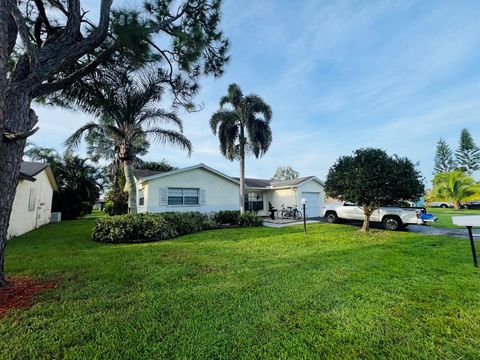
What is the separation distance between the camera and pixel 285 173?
57.9m

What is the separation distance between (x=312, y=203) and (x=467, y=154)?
39807 millimetres

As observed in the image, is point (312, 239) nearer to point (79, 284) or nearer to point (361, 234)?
point (361, 234)

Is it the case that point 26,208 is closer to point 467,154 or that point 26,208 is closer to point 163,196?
point 163,196

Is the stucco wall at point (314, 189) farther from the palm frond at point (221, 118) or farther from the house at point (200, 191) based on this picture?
the palm frond at point (221, 118)

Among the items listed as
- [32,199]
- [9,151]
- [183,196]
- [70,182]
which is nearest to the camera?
[9,151]

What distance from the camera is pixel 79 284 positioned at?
4.11 m

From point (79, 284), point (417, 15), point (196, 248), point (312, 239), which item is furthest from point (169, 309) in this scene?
point (417, 15)

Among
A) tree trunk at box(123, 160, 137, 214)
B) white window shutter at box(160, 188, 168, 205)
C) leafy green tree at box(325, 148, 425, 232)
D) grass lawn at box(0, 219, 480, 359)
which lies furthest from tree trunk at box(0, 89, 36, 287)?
leafy green tree at box(325, 148, 425, 232)

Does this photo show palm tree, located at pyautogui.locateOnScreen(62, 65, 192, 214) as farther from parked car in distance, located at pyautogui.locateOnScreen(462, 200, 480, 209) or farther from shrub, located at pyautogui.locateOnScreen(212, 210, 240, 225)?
parked car in distance, located at pyautogui.locateOnScreen(462, 200, 480, 209)

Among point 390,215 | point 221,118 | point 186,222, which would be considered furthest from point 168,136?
point 390,215

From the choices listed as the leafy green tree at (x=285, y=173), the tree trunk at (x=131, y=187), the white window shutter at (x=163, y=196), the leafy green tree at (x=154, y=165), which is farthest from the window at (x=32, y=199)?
the leafy green tree at (x=285, y=173)

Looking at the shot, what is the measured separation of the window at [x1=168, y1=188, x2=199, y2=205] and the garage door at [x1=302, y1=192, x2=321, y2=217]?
9.87 metres

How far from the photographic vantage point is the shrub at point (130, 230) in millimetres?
8984

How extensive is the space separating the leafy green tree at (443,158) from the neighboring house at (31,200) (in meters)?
57.2
